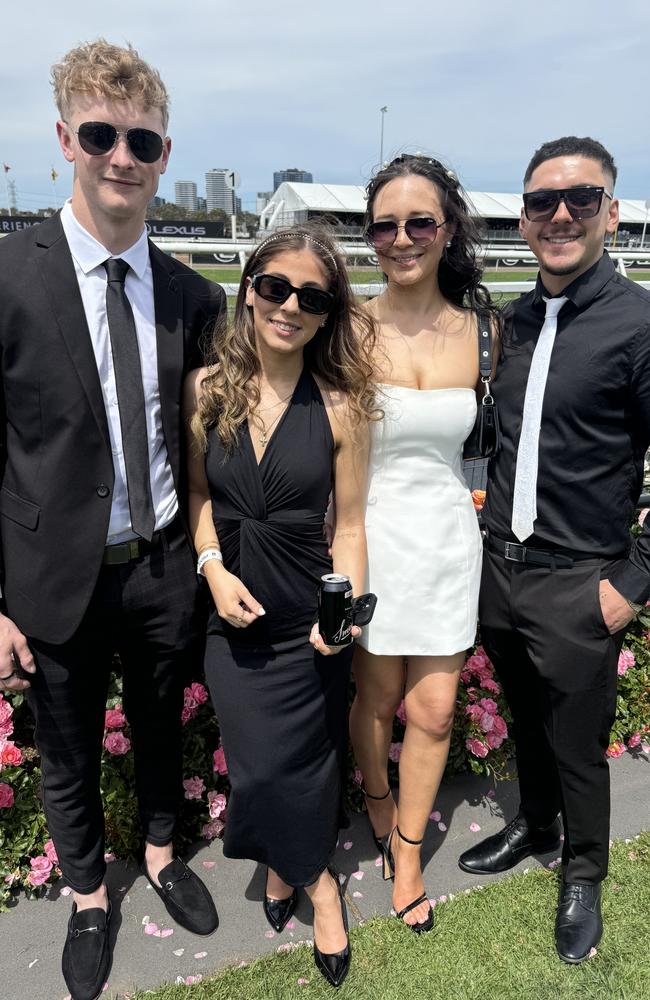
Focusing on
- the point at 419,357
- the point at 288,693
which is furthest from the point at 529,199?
the point at 288,693

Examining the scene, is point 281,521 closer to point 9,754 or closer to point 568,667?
point 568,667

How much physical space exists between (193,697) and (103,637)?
756 millimetres

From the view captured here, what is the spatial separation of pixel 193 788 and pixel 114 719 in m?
0.49

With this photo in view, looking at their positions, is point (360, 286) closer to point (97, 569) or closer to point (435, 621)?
point (435, 621)

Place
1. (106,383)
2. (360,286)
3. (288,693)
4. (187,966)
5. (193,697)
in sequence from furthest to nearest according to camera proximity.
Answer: (360,286), (193,697), (187,966), (288,693), (106,383)

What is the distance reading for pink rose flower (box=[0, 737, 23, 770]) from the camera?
8.19 ft

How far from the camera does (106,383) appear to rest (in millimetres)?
2010

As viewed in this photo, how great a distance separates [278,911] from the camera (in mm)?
2535

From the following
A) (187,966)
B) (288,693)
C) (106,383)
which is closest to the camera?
(106,383)

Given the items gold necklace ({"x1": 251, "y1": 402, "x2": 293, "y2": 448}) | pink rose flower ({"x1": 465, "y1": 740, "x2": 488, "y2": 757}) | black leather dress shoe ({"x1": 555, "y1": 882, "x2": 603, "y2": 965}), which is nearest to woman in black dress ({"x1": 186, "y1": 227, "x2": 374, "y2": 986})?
gold necklace ({"x1": 251, "y1": 402, "x2": 293, "y2": 448})

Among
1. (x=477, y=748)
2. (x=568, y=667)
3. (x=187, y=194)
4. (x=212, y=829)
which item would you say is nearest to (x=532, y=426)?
(x=568, y=667)

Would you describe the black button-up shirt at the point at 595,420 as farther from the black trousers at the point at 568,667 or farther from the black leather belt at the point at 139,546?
the black leather belt at the point at 139,546

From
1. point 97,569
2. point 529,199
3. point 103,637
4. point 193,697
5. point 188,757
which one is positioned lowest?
point 188,757

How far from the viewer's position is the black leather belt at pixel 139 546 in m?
2.13
